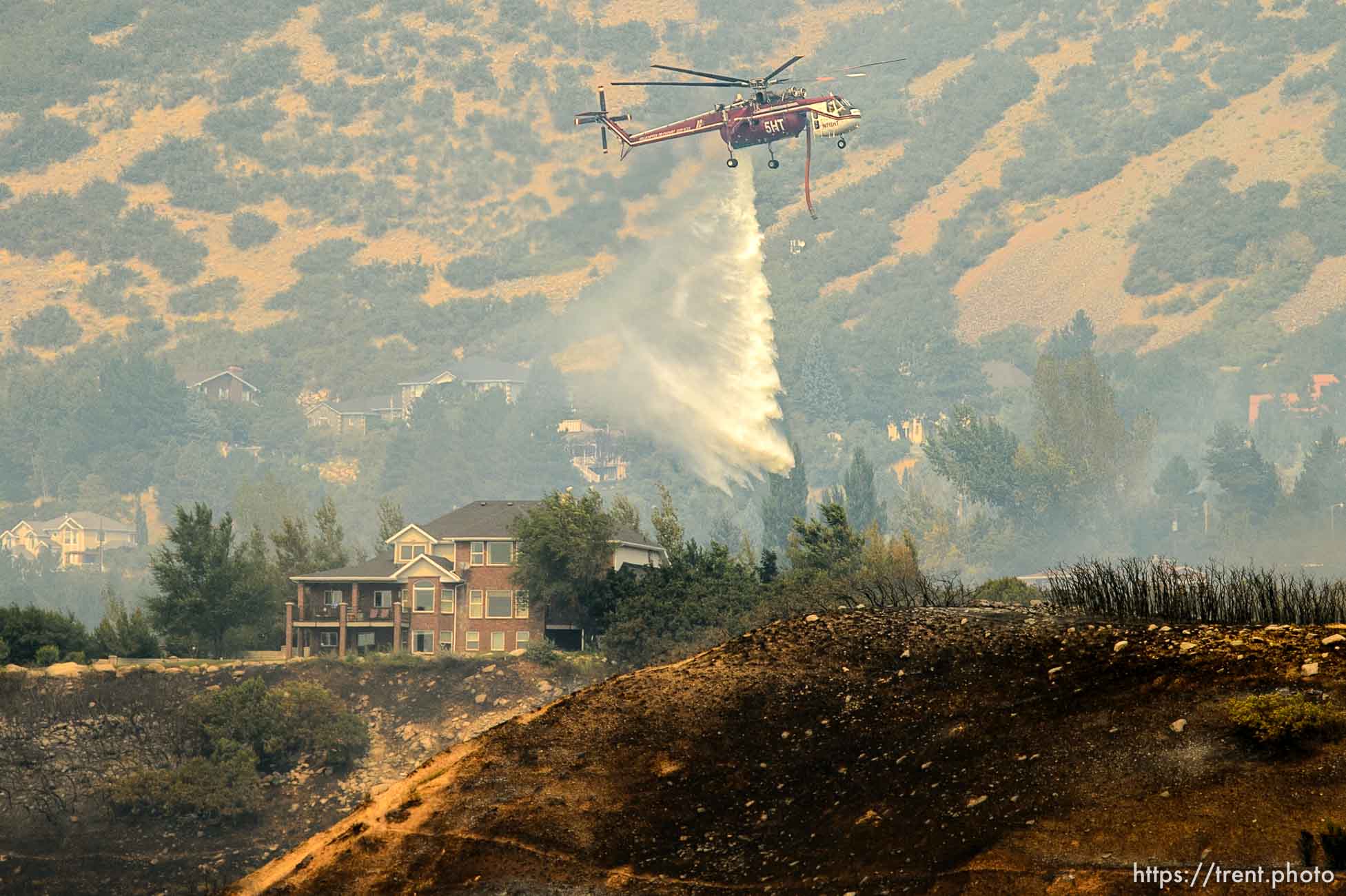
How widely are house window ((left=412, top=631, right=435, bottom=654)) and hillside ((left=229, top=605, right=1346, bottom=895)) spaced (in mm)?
78561

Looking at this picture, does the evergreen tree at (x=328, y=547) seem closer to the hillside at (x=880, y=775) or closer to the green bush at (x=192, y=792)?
the green bush at (x=192, y=792)

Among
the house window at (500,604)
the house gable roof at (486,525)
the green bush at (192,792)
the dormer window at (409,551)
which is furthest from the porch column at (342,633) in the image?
the green bush at (192,792)

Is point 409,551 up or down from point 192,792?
up

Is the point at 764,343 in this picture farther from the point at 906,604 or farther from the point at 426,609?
the point at 906,604

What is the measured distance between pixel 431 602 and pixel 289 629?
777 centimetres

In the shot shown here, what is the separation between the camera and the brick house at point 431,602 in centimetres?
10781

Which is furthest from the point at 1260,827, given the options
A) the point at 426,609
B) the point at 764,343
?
the point at 764,343

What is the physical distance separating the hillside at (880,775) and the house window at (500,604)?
253 feet

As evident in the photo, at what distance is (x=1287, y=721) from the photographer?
2300 centimetres

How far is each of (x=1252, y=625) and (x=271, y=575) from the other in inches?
3856

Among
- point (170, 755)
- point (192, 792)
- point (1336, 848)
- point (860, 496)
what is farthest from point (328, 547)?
point (1336, 848)

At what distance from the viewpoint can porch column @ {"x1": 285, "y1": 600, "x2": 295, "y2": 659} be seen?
107 m

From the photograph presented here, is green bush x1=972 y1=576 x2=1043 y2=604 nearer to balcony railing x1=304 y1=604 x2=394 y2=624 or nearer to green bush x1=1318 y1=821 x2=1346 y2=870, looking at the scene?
green bush x1=1318 y1=821 x2=1346 y2=870

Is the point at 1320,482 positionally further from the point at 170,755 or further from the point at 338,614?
the point at 170,755
